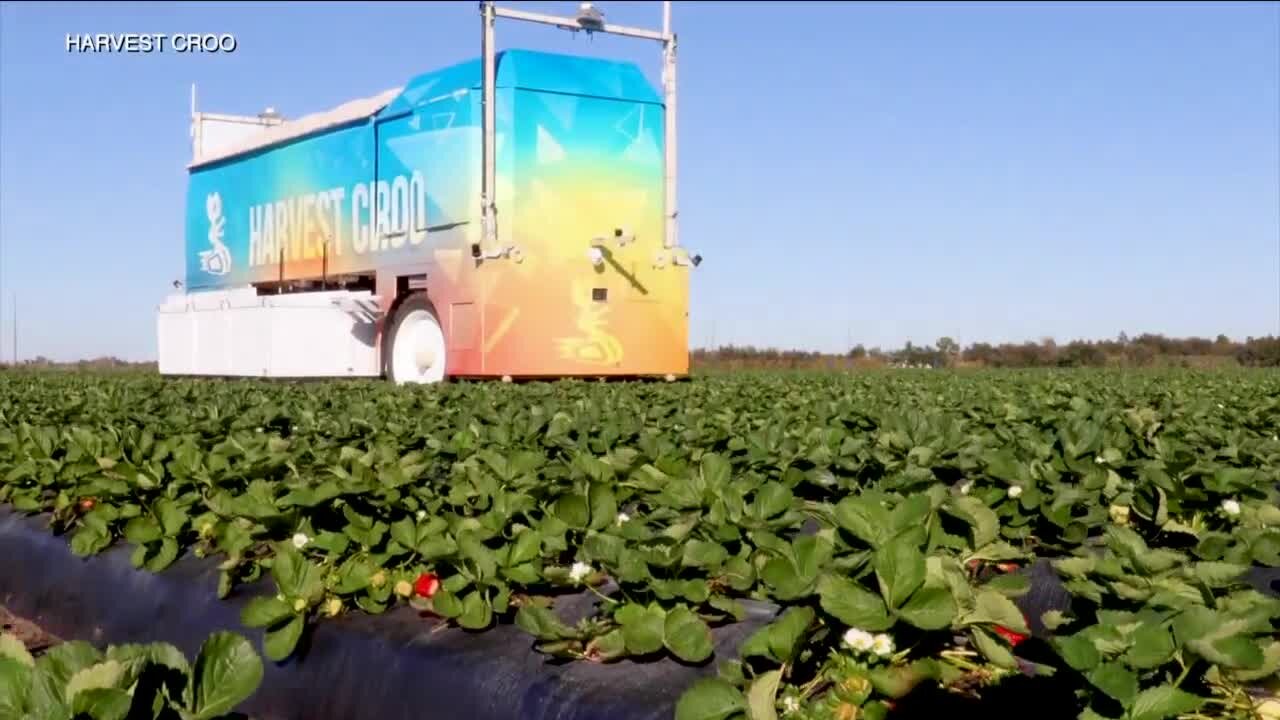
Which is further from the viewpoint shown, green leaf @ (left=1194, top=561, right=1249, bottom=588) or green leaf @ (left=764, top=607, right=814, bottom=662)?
green leaf @ (left=1194, top=561, right=1249, bottom=588)

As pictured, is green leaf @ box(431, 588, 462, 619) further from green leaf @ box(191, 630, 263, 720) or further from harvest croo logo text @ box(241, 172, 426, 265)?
harvest croo logo text @ box(241, 172, 426, 265)

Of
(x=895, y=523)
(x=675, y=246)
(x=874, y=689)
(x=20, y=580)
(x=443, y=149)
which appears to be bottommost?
(x=20, y=580)

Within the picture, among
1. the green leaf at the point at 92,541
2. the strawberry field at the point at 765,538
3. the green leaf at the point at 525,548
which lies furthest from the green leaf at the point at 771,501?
the green leaf at the point at 92,541

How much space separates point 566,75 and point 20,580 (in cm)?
1036

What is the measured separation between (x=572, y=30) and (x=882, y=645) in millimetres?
13807

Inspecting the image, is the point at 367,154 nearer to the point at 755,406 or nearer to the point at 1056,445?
the point at 755,406

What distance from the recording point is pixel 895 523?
8.64 ft

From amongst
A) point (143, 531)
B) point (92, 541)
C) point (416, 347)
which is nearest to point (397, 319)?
point (416, 347)

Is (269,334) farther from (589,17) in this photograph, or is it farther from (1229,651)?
(1229,651)

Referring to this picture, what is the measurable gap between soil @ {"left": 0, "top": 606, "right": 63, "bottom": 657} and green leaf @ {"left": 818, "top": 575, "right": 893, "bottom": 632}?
3555mm

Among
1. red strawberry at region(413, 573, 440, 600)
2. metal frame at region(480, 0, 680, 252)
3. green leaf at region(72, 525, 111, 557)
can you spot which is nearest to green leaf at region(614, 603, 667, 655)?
Result: red strawberry at region(413, 573, 440, 600)

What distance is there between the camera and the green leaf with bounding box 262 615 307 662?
3.53m

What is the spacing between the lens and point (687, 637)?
114 inches

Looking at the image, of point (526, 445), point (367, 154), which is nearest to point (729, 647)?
point (526, 445)
